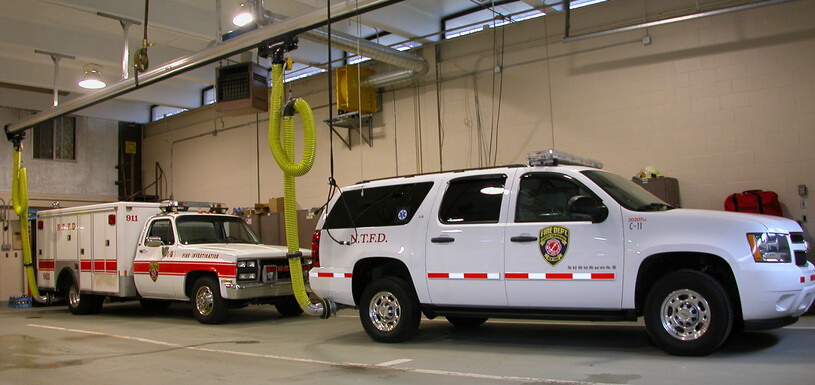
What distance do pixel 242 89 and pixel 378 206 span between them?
8402 mm

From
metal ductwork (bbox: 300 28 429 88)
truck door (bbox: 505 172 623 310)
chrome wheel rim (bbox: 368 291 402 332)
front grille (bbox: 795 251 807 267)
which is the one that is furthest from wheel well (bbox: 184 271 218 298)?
front grille (bbox: 795 251 807 267)

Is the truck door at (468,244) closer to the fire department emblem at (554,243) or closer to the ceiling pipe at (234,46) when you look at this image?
the fire department emblem at (554,243)

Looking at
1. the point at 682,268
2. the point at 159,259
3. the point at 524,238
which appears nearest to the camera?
the point at 682,268

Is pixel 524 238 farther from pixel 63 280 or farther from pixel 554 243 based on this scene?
pixel 63 280

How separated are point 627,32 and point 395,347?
26.4 feet

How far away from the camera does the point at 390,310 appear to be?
8.14 m

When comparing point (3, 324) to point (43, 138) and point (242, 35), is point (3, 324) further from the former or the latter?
point (43, 138)

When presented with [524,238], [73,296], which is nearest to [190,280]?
[73,296]

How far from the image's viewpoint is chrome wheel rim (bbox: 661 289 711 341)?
631 cm

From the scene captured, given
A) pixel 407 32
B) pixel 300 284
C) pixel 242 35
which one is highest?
pixel 407 32

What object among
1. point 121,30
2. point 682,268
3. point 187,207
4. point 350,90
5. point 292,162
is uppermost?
point 121,30

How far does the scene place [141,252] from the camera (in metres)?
12.8

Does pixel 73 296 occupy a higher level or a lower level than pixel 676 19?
lower

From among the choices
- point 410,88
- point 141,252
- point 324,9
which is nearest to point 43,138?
point 141,252
